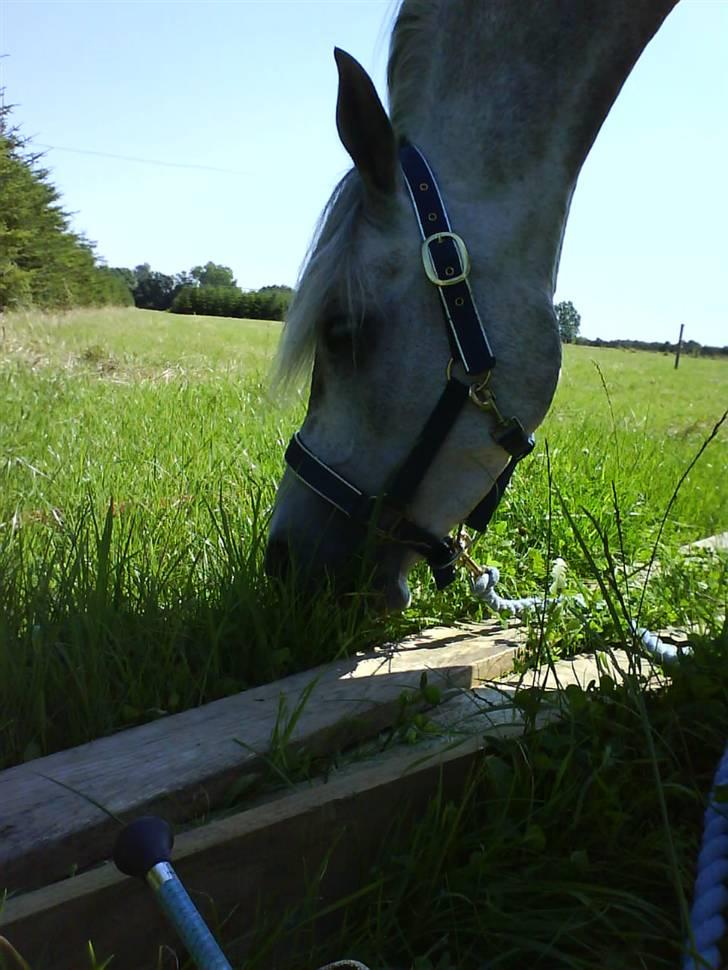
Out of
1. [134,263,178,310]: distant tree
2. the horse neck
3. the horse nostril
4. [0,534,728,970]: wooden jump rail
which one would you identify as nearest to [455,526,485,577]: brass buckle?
the horse nostril

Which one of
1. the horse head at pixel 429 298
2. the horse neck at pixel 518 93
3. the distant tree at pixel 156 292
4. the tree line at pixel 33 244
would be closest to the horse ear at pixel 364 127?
the horse head at pixel 429 298

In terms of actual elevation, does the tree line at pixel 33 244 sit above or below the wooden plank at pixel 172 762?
above

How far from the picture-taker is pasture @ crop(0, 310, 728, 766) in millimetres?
1688

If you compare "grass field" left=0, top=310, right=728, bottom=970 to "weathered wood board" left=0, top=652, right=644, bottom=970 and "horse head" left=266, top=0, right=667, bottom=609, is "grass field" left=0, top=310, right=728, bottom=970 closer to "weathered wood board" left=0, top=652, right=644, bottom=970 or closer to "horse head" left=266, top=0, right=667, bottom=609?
"weathered wood board" left=0, top=652, right=644, bottom=970

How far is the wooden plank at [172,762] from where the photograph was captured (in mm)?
1134

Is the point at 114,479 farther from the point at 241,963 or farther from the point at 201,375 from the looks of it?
the point at 201,375

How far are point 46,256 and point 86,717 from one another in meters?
25.6

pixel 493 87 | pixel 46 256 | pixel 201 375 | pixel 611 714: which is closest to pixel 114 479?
pixel 493 87

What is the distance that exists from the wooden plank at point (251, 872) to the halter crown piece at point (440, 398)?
72 centimetres

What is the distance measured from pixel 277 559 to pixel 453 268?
83cm

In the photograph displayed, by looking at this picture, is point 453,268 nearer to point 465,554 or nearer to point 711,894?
point 465,554

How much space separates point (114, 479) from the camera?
321cm

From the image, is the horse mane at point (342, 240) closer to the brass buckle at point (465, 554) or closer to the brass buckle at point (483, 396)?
the brass buckle at point (483, 396)

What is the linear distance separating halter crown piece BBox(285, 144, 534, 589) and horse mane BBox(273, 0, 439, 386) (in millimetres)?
164
